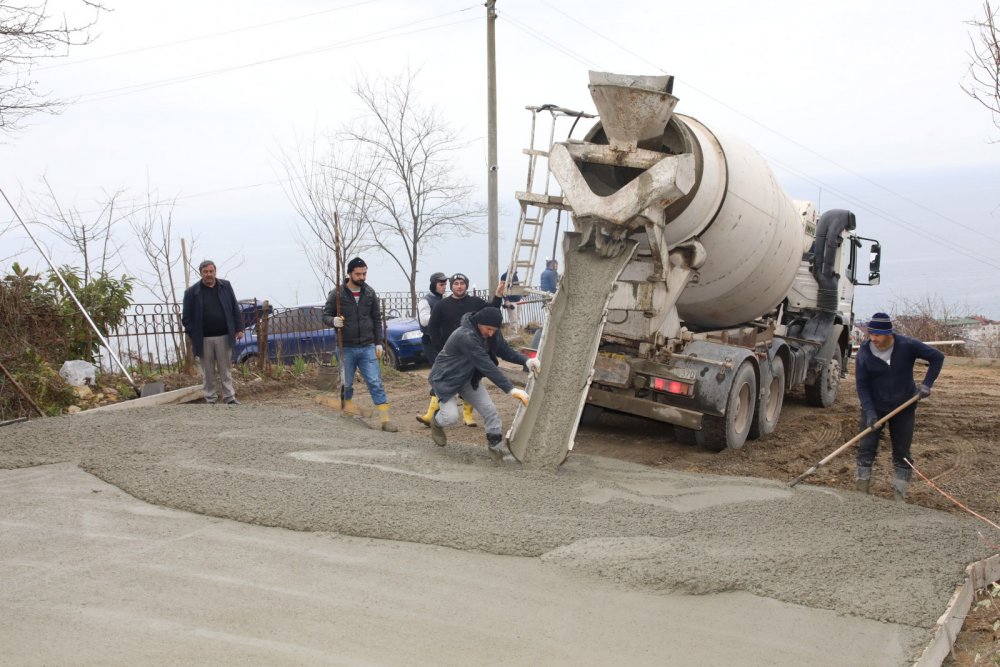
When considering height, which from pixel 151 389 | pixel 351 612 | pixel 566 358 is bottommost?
pixel 351 612

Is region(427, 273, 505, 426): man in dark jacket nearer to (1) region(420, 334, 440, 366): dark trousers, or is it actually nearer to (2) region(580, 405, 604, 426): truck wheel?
(1) region(420, 334, 440, 366): dark trousers

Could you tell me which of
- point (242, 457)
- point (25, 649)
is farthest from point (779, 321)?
point (25, 649)

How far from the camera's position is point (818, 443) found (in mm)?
9961

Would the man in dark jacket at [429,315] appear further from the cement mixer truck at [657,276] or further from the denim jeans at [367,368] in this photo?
the cement mixer truck at [657,276]

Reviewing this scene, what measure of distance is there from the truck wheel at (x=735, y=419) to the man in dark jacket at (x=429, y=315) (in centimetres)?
300

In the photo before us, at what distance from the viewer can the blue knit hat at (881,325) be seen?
6938 mm

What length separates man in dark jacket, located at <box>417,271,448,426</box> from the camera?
9.77m

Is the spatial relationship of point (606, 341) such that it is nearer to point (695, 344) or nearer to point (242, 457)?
point (695, 344)

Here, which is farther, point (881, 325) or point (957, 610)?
→ point (881, 325)

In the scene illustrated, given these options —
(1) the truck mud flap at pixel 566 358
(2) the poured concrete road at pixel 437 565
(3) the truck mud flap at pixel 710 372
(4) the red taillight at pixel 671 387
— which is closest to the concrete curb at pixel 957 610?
(2) the poured concrete road at pixel 437 565

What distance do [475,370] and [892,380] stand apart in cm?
358

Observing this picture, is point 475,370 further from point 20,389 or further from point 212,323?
point 20,389

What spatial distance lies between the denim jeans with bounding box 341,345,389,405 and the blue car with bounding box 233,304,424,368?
489 cm

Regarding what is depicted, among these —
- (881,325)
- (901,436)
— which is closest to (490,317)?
(881,325)
